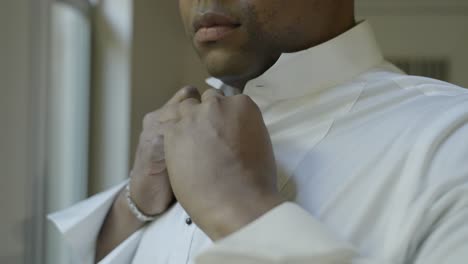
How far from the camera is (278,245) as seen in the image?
398 millimetres

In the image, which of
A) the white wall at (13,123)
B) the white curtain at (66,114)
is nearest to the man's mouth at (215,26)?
the white wall at (13,123)

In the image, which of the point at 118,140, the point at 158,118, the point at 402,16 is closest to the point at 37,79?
the point at 118,140

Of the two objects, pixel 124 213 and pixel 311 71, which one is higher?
pixel 311 71

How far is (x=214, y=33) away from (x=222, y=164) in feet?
0.66

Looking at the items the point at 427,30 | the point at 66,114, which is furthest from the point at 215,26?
the point at 427,30

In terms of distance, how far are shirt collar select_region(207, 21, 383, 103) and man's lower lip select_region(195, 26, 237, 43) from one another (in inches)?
2.9

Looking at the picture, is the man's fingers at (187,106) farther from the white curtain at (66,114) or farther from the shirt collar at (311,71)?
the white curtain at (66,114)

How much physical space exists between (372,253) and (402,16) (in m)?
2.23

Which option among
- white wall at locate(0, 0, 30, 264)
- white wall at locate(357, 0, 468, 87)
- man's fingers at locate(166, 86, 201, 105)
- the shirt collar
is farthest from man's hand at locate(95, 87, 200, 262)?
white wall at locate(357, 0, 468, 87)

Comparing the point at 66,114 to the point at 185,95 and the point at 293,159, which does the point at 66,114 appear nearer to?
the point at 185,95

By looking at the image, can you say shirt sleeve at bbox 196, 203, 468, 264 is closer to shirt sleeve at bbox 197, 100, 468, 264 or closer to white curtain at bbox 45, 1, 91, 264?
shirt sleeve at bbox 197, 100, 468, 264

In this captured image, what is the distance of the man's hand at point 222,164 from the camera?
45 cm

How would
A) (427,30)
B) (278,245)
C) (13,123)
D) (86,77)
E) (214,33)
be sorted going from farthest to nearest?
(427,30) → (86,77) → (13,123) → (214,33) → (278,245)

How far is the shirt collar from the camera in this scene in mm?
633
